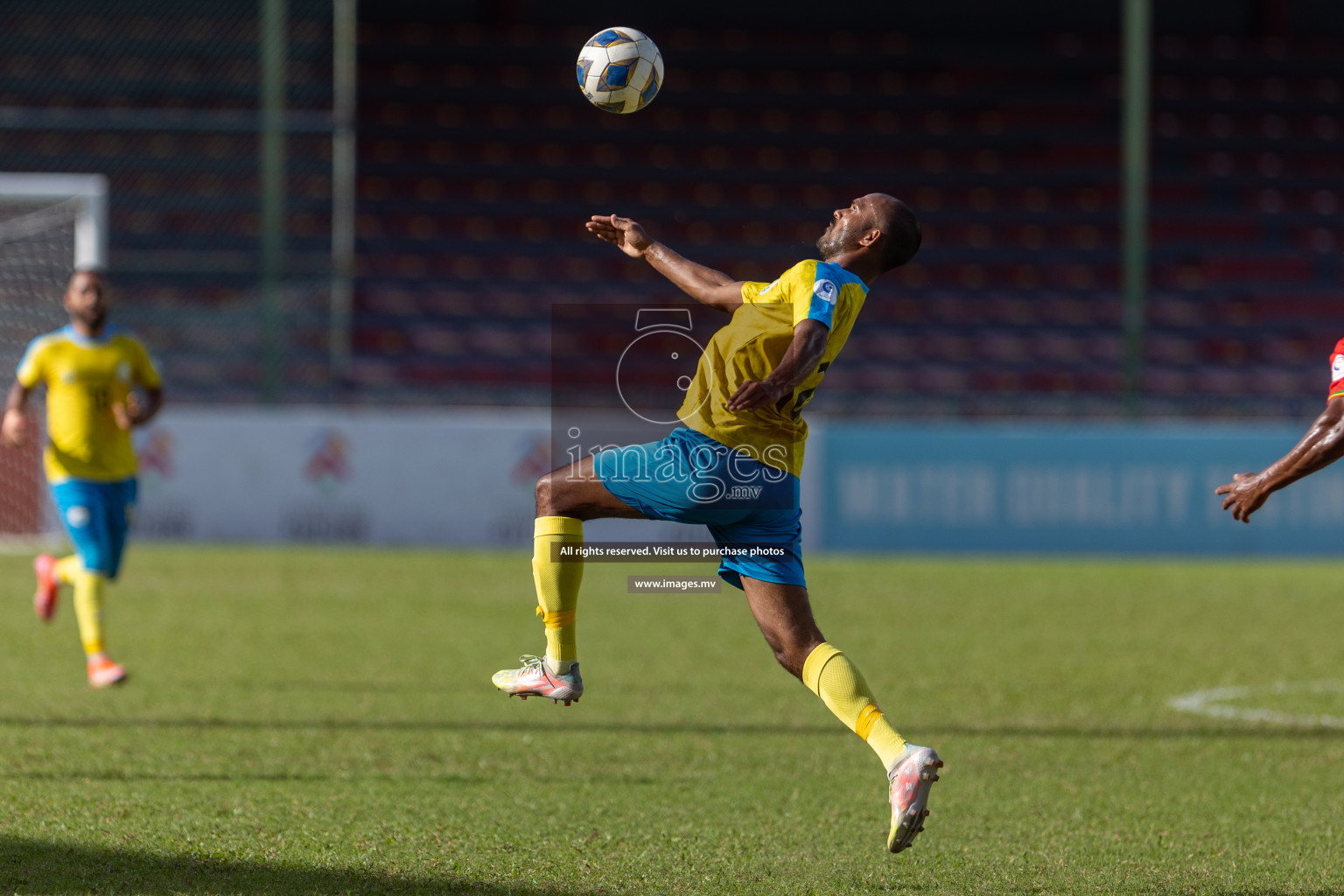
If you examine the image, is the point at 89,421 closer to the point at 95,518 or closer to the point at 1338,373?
the point at 95,518

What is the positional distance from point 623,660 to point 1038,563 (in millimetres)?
6928

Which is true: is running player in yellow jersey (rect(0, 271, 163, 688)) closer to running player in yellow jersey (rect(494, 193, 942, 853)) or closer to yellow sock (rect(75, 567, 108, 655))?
yellow sock (rect(75, 567, 108, 655))

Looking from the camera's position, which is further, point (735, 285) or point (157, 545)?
point (157, 545)

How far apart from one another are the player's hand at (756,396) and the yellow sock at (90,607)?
4.97m

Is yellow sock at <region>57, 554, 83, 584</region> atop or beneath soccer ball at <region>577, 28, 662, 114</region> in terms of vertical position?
beneath

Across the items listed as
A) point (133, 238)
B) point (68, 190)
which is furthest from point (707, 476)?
point (133, 238)

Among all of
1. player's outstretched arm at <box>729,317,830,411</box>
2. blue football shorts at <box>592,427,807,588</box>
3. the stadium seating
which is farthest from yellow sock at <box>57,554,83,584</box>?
the stadium seating

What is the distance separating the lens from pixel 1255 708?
8117 mm

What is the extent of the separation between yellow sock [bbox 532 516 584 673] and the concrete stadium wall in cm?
1048

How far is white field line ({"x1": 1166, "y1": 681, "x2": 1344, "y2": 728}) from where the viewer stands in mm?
7785

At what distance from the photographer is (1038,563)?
15.3 m

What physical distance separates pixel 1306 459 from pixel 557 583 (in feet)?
7.47

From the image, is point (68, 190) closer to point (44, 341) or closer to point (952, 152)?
point (44, 341)

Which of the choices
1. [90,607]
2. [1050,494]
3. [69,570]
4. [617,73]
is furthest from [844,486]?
[617,73]
